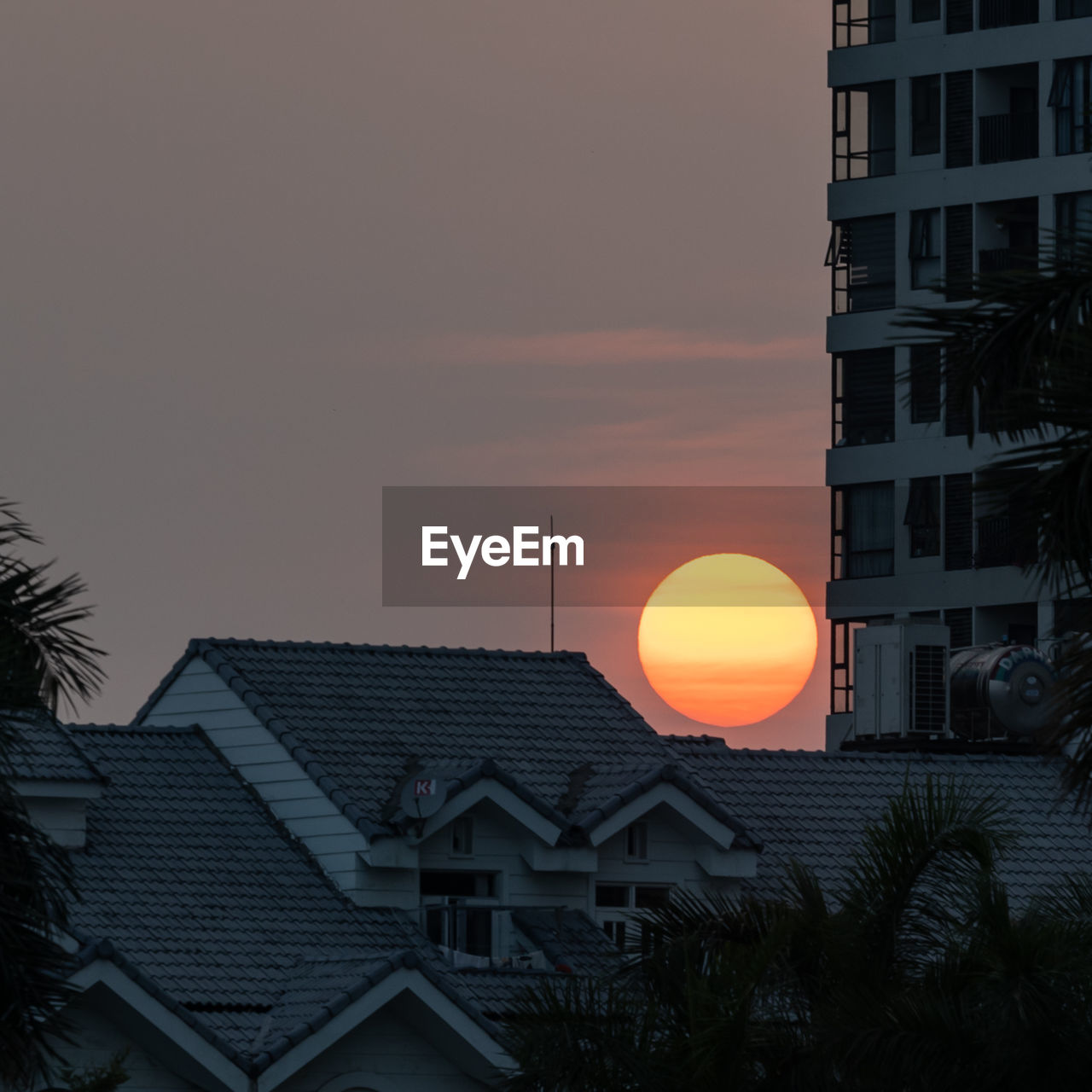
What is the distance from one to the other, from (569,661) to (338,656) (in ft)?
11.9

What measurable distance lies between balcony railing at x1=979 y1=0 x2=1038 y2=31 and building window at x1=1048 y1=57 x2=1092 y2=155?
2.00 meters

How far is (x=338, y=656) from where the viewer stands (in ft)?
128

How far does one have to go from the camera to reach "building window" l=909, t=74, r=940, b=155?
72.8 m

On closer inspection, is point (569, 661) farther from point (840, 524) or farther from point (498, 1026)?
point (840, 524)

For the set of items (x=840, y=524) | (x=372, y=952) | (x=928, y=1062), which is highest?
(x=840, y=524)

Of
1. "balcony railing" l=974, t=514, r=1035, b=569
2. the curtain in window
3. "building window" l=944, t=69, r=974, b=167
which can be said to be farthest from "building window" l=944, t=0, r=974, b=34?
"balcony railing" l=974, t=514, r=1035, b=569

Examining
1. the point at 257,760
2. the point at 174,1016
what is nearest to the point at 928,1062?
the point at 174,1016

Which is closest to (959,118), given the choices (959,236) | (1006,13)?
(1006,13)

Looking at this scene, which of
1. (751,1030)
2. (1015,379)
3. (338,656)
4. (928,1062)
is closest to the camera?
(1015,379)

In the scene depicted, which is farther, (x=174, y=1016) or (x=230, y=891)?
(x=230, y=891)

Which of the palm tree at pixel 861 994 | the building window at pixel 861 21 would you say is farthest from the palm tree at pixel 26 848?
the building window at pixel 861 21

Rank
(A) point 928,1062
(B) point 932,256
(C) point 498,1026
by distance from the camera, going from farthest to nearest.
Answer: (B) point 932,256, (C) point 498,1026, (A) point 928,1062

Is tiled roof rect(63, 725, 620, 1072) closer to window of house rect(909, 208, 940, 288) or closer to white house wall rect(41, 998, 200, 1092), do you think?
white house wall rect(41, 998, 200, 1092)

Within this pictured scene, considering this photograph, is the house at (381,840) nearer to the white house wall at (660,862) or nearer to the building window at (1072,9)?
the white house wall at (660,862)
